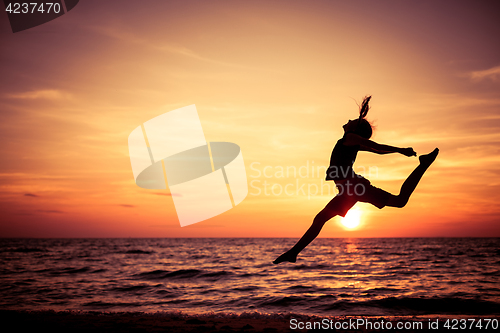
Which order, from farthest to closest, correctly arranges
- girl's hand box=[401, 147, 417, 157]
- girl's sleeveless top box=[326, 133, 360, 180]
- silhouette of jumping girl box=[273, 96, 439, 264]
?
1. girl's sleeveless top box=[326, 133, 360, 180]
2. silhouette of jumping girl box=[273, 96, 439, 264]
3. girl's hand box=[401, 147, 417, 157]

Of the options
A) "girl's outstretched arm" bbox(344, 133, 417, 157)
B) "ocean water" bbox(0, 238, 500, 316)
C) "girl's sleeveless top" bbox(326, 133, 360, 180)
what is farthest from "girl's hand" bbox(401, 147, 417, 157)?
"ocean water" bbox(0, 238, 500, 316)

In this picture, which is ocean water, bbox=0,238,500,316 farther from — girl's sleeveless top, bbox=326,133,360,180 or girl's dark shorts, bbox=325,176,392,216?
girl's sleeveless top, bbox=326,133,360,180

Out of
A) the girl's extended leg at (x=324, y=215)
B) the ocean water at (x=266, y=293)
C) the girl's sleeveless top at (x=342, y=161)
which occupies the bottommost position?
the ocean water at (x=266, y=293)

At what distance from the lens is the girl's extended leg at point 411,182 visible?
16.6ft

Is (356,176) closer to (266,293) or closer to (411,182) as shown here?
(411,182)

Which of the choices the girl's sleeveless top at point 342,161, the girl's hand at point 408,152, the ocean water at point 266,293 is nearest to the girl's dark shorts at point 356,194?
the girl's sleeveless top at point 342,161

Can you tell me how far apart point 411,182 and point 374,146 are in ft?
3.52

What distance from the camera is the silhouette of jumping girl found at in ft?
15.7

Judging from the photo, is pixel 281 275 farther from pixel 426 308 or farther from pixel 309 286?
pixel 426 308

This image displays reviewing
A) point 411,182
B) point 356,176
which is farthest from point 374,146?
point 411,182

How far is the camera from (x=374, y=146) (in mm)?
4605

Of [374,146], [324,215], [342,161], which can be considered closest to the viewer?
[374,146]

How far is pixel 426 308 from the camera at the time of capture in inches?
509

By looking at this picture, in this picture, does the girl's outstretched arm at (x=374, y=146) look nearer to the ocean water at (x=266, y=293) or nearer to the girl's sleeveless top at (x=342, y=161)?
the girl's sleeveless top at (x=342, y=161)
